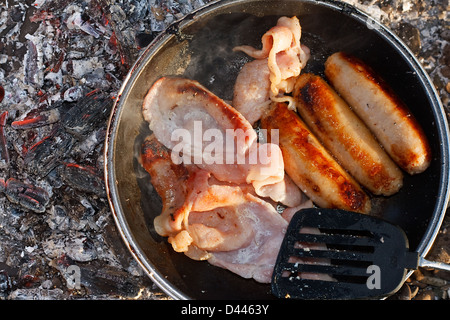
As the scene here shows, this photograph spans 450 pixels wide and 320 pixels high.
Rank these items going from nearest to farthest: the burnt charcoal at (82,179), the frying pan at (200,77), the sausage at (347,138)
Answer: the frying pan at (200,77) → the sausage at (347,138) → the burnt charcoal at (82,179)

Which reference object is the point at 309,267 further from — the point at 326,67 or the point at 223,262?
the point at 326,67

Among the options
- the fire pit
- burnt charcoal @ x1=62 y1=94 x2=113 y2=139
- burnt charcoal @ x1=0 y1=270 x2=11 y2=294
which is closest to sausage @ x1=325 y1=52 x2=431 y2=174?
the fire pit

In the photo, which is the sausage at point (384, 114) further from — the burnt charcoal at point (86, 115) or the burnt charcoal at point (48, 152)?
the burnt charcoal at point (48, 152)

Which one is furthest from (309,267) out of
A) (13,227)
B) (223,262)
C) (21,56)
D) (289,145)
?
(21,56)

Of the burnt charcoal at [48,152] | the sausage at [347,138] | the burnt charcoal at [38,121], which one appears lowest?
the burnt charcoal at [48,152]

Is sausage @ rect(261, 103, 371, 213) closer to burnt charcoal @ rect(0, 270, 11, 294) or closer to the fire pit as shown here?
the fire pit

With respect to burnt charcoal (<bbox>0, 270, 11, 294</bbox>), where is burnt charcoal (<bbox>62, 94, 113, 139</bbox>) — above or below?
above

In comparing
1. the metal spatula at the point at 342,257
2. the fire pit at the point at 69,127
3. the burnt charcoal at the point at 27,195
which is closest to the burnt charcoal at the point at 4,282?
the fire pit at the point at 69,127
